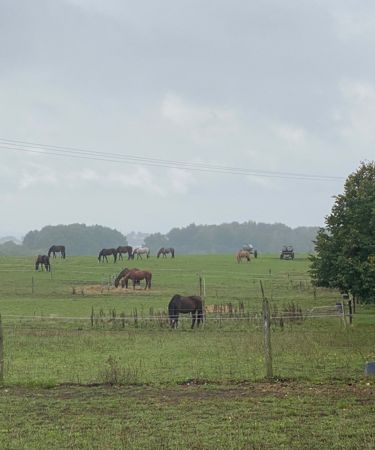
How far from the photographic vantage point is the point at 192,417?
10.3m

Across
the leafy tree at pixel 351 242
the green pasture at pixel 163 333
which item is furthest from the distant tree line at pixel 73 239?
the leafy tree at pixel 351 242

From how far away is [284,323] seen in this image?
27.3 meters

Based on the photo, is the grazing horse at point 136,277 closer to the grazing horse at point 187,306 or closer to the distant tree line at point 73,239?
the grazing horse at point 187,306

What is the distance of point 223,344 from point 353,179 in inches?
571

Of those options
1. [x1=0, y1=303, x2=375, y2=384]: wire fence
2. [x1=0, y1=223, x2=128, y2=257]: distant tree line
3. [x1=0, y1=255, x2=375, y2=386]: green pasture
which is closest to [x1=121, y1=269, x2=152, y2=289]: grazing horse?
[x1=0, y1=255, x2=375, y2=386]: green pasture

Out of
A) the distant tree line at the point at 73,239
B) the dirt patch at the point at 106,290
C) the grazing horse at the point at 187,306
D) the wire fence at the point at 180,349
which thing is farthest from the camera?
the distant tree line at the point at 73,239

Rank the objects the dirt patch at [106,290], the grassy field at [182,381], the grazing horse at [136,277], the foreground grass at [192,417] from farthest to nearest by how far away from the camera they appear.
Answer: the grazing horse at [136,277] < the dirt patch at [106,290] < the grassy field at [182,381] < the foreground grass at [192,417]

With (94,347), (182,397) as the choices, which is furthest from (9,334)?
(182,397)

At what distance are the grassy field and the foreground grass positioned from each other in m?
0.02

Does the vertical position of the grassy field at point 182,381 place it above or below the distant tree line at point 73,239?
below

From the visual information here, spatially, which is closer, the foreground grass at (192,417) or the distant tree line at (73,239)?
the foreground grass at (192,417)

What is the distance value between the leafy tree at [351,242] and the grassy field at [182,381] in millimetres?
1807

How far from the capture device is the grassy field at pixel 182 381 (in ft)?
30.4

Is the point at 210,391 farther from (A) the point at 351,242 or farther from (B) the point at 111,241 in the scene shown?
(B) the point at 111,241
